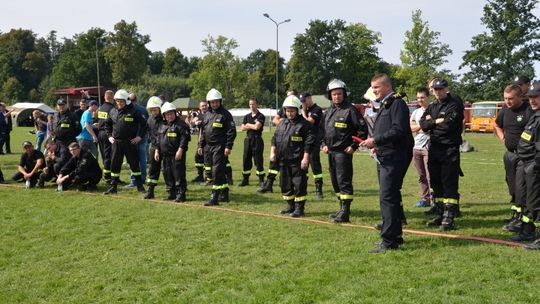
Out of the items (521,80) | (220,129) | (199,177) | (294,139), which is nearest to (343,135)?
(294,139)

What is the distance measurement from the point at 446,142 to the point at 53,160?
9.25 meters

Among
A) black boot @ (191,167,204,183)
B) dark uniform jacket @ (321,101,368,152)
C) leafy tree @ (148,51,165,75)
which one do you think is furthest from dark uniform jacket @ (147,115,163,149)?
leafy tree @ (148,51,165,75)

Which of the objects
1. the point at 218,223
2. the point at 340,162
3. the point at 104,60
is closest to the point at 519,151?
the point at 340,162

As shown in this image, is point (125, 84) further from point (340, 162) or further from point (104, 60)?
point (340, 162)

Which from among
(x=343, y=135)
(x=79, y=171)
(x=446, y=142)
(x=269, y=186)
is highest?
(x=343, y=135)

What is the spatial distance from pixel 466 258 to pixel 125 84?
267ft

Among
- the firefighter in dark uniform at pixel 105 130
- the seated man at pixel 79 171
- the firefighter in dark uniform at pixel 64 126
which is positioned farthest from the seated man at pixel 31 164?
the firefighter in dark uniform at pixel 105 130

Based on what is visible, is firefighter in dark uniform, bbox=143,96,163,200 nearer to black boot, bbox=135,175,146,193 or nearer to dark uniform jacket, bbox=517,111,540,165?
black boot, bbox=135,175,146,193

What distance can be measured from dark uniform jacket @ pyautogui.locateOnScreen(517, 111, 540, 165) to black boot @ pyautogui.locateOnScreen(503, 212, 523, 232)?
1.07 metres

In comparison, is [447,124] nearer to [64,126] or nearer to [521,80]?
[521,80]

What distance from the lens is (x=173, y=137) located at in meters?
9.98

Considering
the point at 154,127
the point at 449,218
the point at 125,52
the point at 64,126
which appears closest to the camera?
the point at 449,218

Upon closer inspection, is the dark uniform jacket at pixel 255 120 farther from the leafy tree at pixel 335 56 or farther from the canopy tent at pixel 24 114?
the leafy tree at pixel 335 56

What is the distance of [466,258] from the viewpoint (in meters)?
5.62
